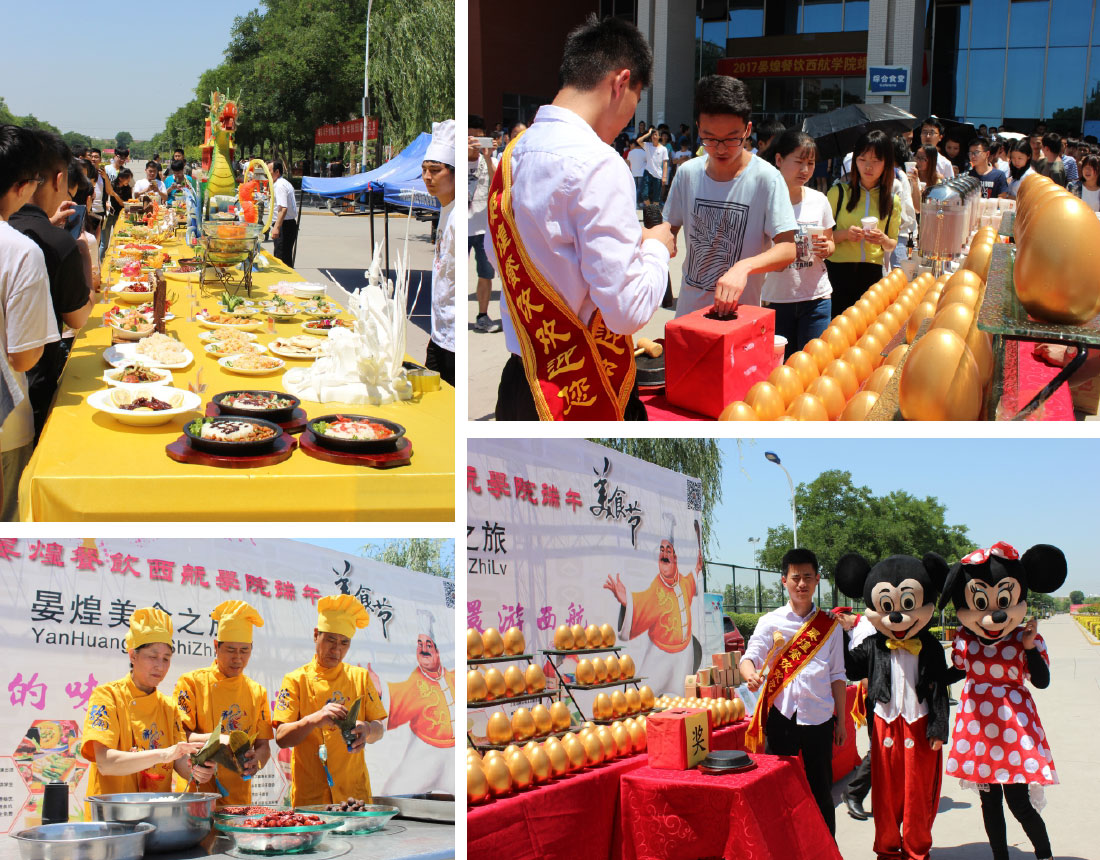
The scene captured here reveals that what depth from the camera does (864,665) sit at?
2.94 m

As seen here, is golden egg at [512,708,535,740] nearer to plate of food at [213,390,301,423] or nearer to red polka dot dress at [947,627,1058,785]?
plate of food at [213,390,301,423]

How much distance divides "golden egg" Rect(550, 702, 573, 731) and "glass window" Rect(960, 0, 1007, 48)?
2071cm

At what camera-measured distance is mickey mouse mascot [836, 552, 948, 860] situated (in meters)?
2.60

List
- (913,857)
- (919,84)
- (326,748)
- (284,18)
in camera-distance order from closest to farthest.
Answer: (913,857) → (326,748) → (284,18) → (919,84)

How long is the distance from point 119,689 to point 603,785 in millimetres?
1349

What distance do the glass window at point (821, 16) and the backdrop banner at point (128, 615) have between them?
19.4 metres

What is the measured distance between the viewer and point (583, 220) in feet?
5.52

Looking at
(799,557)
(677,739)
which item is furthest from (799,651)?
(677,739)

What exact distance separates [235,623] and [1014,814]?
2.24 metres

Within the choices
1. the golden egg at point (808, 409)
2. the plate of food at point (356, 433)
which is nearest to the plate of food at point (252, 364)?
the plate of food at point (356, 433)

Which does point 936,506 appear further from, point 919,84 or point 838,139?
point 919,84

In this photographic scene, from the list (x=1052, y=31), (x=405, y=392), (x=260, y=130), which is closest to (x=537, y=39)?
(x=1052, y=31)

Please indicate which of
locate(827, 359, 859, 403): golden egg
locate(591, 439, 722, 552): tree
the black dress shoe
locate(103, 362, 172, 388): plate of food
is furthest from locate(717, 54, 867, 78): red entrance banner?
locate(827, 359, 859, 403): golden egg

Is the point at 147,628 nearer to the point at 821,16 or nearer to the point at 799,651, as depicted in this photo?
the point at 799,651
